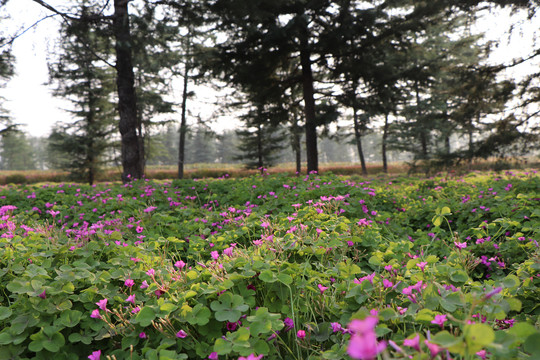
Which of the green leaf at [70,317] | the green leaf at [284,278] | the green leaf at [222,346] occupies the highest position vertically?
the green leaf at [284,278]

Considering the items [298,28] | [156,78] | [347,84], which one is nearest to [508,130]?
[347,84]

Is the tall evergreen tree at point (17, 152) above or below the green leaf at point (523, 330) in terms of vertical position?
above

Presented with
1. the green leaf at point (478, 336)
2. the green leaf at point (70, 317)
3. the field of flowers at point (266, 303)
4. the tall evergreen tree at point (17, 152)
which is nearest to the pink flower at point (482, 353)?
the field of flowers at point (266, 303)

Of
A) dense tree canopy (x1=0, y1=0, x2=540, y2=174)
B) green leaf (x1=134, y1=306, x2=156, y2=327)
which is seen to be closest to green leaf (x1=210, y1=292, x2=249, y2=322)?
green leaf (x1=134, y1=306, x2=156, y2=327)

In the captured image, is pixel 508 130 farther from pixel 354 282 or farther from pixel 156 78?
pixel 156 78

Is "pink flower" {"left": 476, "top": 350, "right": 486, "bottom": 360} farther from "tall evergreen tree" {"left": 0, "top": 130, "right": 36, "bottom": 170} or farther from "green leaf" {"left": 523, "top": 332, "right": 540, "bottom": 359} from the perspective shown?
"tall evergreen tree" {"left": 0, "top": 130, "right": 36, "bottom": 170}

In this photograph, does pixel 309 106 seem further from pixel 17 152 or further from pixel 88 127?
A: pixel 17 152

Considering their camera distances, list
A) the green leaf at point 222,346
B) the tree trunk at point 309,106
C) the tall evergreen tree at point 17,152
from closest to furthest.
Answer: the green leaf at point 222,346 → the tree trunk at point 309,106 → the tall evergreen tree at point 17,152

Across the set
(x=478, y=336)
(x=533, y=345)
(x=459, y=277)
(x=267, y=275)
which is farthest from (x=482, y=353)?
(x=267, y=275)

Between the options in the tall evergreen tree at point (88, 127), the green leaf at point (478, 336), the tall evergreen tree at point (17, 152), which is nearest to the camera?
the green leaf at point (478, 336)

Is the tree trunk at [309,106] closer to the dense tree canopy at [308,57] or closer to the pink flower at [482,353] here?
the dense tree canopy at [308,57]

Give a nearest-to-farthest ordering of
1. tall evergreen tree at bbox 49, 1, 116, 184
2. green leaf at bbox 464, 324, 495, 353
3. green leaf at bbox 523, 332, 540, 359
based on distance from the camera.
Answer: green leaf at bbox 464, 324, 495, 353 → green leaf at bbox 523, 332, 540, 359 → tall evergreen tree at bbox 49, 1, 116, 184

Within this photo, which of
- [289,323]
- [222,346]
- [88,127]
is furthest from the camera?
[88,127]

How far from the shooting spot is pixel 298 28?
9172 mm
